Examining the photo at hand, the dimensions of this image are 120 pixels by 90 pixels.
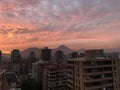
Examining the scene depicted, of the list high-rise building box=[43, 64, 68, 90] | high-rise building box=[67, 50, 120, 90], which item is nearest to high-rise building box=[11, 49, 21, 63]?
high-rise building box=[43, 64, 68, 90]

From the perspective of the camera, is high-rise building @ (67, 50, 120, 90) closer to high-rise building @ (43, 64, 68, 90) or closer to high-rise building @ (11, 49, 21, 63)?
high-rise building @ (43, 64, 68, 90)

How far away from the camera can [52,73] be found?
60.2 m

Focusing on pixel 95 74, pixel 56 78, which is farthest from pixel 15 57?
pixel 95 74

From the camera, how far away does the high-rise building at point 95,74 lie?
3897 cm

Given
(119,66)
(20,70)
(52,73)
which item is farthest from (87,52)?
(20,70)

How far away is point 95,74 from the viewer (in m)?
39.5

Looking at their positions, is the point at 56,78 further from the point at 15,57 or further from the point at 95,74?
the point at 15,57

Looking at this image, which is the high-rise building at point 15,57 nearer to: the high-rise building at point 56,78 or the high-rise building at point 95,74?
the high-rise building at point 56,78

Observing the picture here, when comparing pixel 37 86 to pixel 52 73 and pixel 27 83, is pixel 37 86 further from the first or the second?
pixel 52 73

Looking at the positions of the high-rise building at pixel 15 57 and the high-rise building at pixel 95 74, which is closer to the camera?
the high-rise building at pixel 95 74

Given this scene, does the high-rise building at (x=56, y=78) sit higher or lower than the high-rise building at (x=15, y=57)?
lower

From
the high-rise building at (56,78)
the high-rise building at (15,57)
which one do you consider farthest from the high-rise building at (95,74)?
the high-rise building at (15,57)

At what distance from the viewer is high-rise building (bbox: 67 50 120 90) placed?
3897 centimetres

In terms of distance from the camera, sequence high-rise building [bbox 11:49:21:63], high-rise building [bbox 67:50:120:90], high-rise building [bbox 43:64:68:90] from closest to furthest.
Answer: high-rise building [bbox 67:50:120:90] < high-rise building [bbox 43:64:68:90] < high-rise building [bbox 11:49:21:63]
